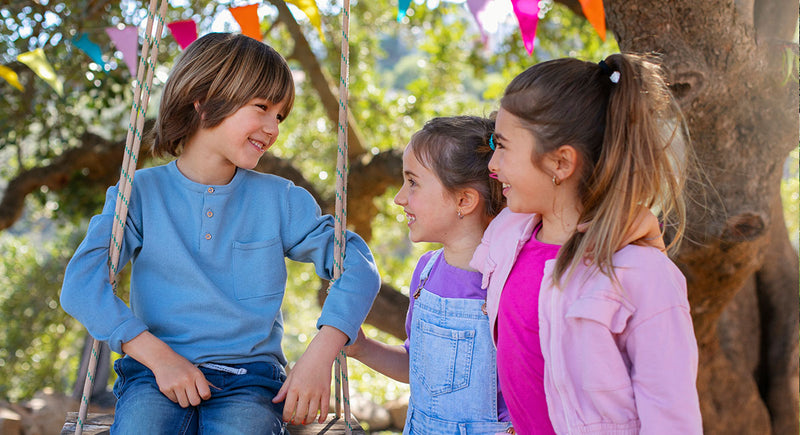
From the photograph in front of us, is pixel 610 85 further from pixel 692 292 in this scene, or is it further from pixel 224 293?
pixel 692 292

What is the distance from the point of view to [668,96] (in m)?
1.41

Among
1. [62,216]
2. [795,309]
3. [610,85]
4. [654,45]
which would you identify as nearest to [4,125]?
[62,216]

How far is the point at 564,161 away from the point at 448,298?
0.43 meters

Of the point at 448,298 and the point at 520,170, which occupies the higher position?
the point at 520,170

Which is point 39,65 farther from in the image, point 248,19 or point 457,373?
point 457,373

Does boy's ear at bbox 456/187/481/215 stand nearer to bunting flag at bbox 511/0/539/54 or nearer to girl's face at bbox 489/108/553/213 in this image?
girl's face at bbox 489/108/553/213

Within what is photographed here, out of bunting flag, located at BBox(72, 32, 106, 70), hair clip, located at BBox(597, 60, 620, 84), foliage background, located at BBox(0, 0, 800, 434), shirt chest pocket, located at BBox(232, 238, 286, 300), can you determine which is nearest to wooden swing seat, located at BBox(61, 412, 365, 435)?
shirt chest pocket, located at BBox(232, 238, 286, 300)

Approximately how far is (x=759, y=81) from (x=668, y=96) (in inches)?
52.0

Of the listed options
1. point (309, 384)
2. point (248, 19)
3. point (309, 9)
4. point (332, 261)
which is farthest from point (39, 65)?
point (309, 384)

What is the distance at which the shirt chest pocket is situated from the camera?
1.66 m

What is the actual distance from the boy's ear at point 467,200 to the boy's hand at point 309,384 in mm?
446

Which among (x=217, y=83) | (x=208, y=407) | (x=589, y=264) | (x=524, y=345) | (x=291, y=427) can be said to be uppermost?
(x=217, y=83)

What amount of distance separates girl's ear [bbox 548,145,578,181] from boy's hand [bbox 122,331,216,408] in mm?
840

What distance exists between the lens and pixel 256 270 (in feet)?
5.48
